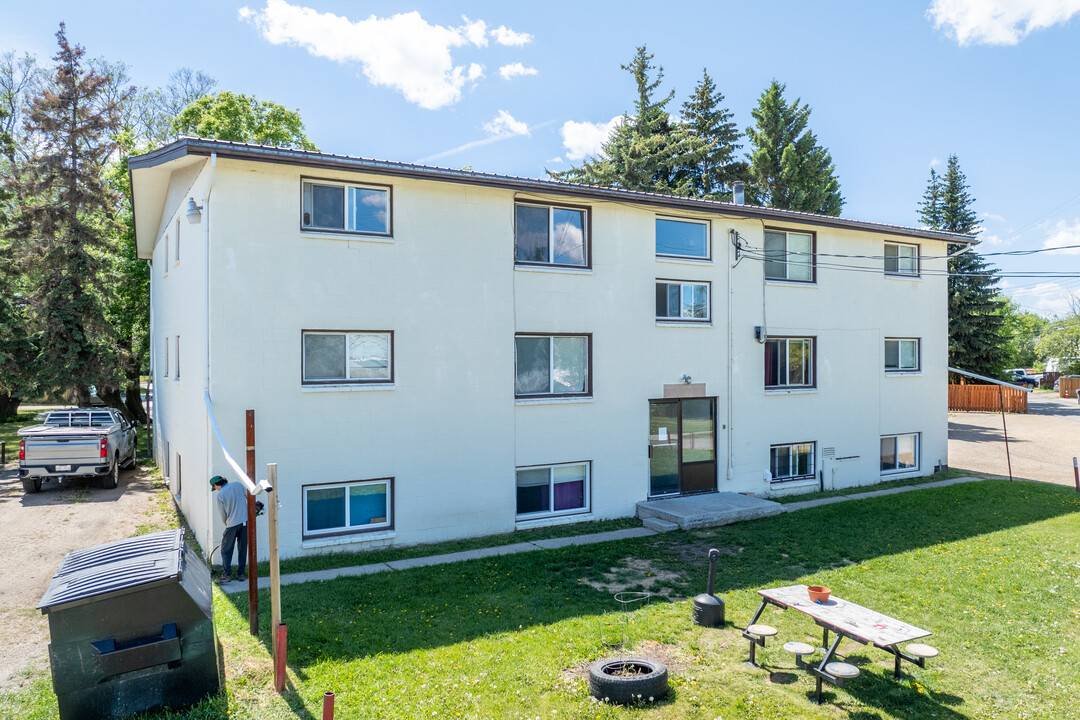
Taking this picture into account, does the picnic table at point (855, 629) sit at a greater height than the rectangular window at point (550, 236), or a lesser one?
lesser

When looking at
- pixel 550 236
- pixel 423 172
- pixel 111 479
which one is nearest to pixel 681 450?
pixel 550 236

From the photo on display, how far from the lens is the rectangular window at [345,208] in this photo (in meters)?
11.2

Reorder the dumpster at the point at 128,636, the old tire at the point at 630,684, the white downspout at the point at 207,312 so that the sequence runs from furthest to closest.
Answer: the white downspout at the point at 207,312 → the old tire at the point at 630,684 → the dumpster at the point at 128,636

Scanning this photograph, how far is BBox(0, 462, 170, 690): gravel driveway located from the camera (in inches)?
303

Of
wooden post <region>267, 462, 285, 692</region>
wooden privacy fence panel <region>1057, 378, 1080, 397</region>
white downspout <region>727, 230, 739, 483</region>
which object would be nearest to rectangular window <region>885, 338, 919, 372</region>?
white downspout <region>727, 230, 739, 483</region>

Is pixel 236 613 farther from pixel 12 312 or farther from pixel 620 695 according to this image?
pixel 12 312

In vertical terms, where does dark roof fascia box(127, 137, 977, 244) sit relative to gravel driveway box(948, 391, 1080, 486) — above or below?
above

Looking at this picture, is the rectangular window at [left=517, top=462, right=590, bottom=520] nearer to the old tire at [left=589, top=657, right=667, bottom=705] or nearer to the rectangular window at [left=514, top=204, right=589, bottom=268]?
the rectangular window at [left=514, top=204, right=589, bottom=268]

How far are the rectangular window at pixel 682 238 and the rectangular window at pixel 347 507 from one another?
7704mm

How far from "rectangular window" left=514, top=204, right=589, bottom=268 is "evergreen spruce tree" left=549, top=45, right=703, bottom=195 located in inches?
889

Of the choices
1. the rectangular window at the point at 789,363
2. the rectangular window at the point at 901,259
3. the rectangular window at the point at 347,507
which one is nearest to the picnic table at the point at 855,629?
the rectangular window at the point at 347,507

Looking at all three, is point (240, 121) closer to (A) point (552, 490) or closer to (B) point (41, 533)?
(B) point (41, 533)

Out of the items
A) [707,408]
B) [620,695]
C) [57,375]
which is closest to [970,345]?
[707,408]

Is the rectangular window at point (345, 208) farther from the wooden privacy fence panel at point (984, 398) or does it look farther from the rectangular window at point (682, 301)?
the wooden privacy fence panel at point (984, 398)
